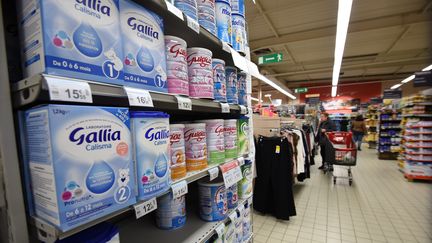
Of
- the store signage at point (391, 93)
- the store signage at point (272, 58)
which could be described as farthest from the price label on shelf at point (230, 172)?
the store signage at point (391, 93)

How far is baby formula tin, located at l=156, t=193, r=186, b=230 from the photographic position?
109 cm

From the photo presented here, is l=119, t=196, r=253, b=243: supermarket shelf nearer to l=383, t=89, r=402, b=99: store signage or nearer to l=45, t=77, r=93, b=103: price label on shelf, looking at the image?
l=45, t=77, r=93, b=103: price label on shelf

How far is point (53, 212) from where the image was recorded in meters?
0.53

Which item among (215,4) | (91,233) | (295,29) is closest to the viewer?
(91,233)

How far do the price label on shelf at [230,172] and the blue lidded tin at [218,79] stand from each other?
0.40m

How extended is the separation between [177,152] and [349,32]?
7832mm

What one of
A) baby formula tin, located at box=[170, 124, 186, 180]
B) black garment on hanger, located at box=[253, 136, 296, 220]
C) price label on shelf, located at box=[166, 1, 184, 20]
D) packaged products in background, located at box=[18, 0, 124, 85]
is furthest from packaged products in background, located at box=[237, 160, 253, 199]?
black garment on hanger, located at box=[253, 136, 296, 220]

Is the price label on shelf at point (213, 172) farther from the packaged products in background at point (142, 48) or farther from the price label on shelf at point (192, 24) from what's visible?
the price label on shelf at point (192, 24)

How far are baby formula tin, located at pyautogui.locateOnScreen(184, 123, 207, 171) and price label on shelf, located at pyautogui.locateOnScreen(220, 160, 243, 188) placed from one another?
0.57 ft

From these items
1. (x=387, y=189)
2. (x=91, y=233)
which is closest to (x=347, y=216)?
(x=387, y=189)

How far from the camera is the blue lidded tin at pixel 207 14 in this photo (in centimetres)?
115

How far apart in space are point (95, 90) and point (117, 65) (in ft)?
0.42

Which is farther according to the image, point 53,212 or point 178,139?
point 178,139

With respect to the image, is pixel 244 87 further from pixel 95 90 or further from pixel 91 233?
pixel 91 233
